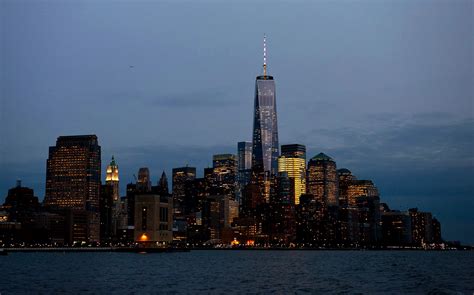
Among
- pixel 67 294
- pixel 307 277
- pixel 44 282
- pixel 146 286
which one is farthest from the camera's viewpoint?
pixel 307 277

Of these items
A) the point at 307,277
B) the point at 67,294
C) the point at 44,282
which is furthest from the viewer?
the point at 307,277

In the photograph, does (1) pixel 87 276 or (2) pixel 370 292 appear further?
(1) pixel 87 276

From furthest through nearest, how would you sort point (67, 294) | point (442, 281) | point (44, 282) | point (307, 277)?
point (307, 277) < point (442, 281) < point (44, 282) < point (67, 294)

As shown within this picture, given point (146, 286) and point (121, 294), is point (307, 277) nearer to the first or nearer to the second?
A: point (146, 286)

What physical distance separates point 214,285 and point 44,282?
2553 centimetres

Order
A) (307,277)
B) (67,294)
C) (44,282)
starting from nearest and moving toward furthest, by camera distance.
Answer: (67,294) < (44,282) < (307,277)

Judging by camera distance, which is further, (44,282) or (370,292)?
(44,282)

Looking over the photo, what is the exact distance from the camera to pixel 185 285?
Answer: 333 feet

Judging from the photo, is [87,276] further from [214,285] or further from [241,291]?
[241,291]

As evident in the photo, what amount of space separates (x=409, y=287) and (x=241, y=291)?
83.7 ft

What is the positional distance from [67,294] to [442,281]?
59776 mm

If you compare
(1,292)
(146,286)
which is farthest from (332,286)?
(1,292)

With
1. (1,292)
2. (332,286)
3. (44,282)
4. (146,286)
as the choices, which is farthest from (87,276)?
(332,286)

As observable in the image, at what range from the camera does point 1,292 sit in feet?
286
